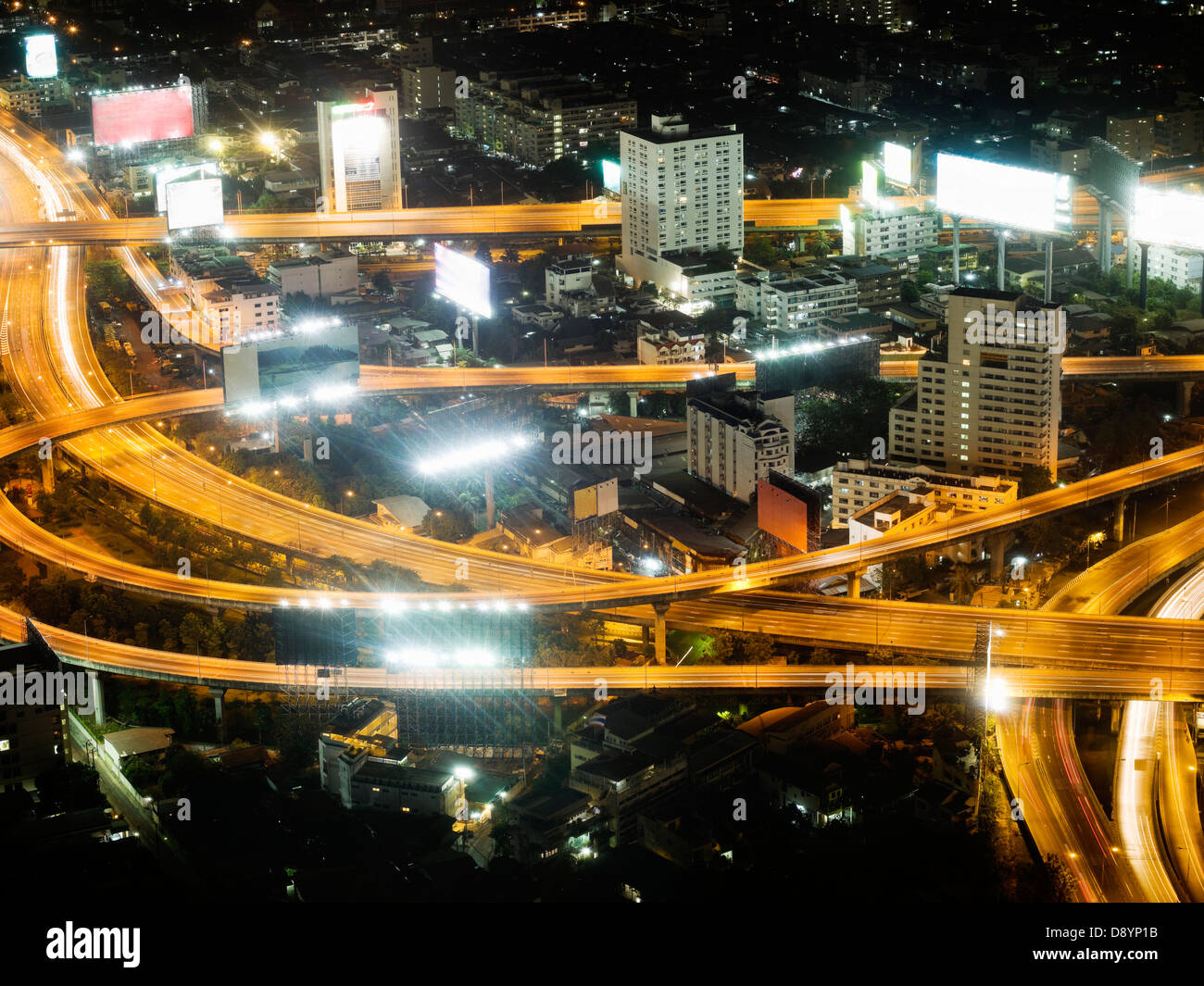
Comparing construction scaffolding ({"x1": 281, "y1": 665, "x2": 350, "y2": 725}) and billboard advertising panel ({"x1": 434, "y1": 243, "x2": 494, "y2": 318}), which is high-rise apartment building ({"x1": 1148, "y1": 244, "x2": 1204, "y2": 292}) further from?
construction scaffolding ({"x1": 281, "y1": 665, "x2": 350, "y2": 725})

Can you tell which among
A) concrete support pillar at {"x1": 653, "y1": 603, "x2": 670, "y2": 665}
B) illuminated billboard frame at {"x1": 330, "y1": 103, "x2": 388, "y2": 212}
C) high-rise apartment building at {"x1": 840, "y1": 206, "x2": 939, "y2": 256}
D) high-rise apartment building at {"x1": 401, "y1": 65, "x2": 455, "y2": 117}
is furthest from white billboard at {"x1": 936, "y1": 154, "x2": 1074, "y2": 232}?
high-rise apartment building at {"x1": 401, "y1": 65, "x2": 455, "y2": 117}

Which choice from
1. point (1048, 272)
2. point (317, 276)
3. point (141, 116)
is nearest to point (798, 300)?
point (1048, 272)

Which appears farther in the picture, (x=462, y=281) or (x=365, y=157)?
(x=365, y=157)

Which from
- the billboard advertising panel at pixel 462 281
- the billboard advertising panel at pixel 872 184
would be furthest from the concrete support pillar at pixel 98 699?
the billboard advertising panel at pixel 872 184

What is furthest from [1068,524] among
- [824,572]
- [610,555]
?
[610,555]

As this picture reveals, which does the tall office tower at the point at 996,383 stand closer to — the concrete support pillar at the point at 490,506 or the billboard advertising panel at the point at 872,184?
the concrete support pillar at the point at 490,506

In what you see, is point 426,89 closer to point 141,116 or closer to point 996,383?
point 141,116
